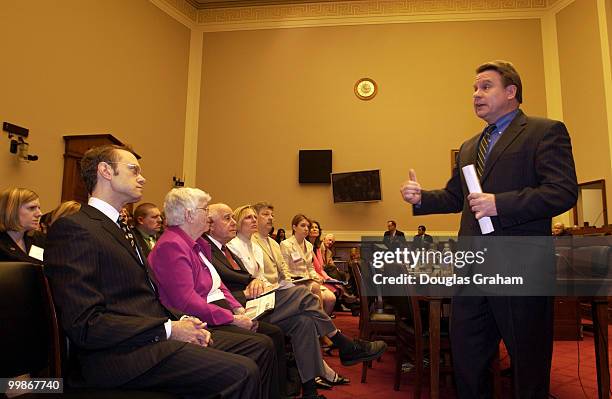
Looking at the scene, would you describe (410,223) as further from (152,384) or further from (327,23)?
(152,384)

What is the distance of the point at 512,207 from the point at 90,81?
7.04 meters

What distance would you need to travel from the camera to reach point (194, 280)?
86.4 inches

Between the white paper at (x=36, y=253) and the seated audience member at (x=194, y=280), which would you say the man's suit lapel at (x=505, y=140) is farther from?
the white paper at (x=36, y=253)

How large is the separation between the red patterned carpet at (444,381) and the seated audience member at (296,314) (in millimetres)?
277

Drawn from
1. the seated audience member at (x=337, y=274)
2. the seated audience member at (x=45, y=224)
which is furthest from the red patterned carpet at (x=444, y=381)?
the seated audience member at (x=45, y=224)

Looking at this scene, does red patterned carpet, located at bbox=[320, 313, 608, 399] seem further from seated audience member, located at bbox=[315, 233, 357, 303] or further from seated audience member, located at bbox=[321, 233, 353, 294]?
seated audience member, located at bbox=[321, 233, 353, 294]

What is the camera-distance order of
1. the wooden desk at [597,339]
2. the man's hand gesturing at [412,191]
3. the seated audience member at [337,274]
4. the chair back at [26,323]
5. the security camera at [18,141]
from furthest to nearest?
1. the security camera at [18,141]
2. the seated audience member at [337,274]
3. the wooden desk at [597,339]
4. the man's hand gesturing at [412,191]
5. the chair back at [26,323]

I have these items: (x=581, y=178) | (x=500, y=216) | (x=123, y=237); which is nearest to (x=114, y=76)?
(x=123, y=237)

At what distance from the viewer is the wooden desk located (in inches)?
87.1

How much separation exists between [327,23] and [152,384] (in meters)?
8.99

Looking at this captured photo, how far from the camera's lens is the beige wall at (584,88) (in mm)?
7547

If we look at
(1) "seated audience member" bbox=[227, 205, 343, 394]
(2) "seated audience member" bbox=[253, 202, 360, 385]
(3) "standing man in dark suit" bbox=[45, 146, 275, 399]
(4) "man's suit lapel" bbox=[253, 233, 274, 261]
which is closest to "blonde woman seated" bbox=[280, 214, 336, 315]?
(2) "seated audience member" bbox=[253, 202, 360, 385]

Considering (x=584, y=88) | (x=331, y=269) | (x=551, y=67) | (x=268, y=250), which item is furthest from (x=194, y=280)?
(x=551, y=67)

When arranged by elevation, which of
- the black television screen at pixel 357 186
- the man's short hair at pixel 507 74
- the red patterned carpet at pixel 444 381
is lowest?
the red patterned carpet at pixel 444 381
